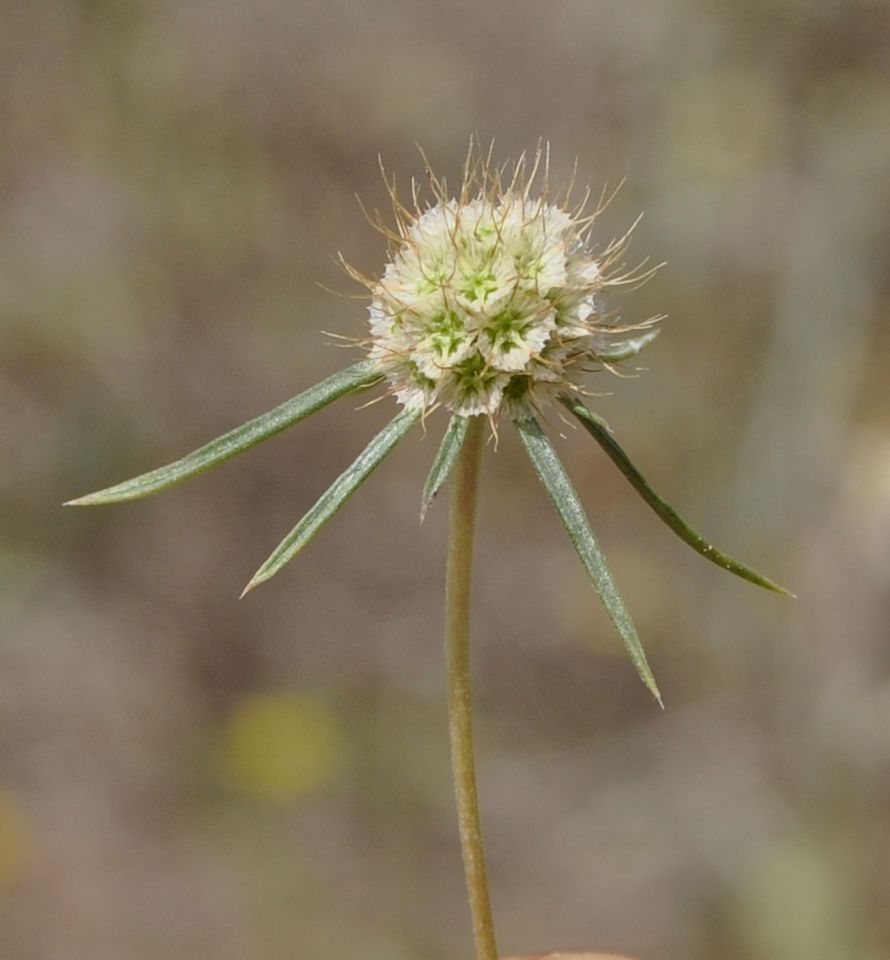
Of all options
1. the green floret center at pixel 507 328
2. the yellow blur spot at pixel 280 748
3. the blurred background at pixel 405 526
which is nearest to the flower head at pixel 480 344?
the green floret center at pixel 507 328

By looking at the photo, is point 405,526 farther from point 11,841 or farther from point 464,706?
point 464,706

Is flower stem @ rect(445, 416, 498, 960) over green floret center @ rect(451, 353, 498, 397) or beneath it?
beneath

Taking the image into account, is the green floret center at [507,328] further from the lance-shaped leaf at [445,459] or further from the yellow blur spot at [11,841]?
the yellow blur spot at [11,841]

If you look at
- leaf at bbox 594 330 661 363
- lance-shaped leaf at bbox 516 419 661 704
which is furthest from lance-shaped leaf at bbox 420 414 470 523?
leaf at bbox 594 330 661 363

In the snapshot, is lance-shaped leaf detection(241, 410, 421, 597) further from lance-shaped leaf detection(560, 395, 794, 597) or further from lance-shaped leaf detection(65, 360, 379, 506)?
lance-shaped leaf detection(560, 395, 794, 597)

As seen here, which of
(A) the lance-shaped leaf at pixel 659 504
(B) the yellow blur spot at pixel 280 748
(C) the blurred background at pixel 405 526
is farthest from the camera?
(B) the yellow blur spot at pixel 280 748
